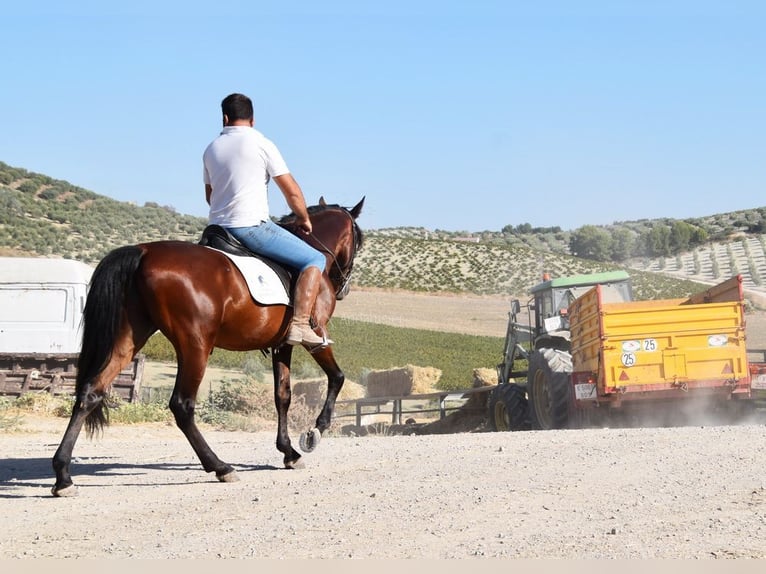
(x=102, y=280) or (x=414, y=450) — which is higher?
(x=102, y=280)

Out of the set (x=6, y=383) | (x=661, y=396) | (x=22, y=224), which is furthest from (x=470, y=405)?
(x=22, y=224)

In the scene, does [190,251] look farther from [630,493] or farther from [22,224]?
[22,224]

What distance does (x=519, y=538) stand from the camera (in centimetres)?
588

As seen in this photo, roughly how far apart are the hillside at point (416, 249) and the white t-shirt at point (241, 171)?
55947mm

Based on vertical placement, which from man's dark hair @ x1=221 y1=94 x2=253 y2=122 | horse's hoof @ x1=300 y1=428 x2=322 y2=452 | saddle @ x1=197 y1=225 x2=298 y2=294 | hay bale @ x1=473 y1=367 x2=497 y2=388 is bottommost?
horse's hoof @ x1=300 y1=428 x2=322 y2=452

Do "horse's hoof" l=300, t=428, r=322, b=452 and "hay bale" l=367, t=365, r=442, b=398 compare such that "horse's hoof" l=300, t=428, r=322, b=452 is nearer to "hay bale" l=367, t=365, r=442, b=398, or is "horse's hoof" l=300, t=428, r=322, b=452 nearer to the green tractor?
the green tractor

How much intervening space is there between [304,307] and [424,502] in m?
2.67

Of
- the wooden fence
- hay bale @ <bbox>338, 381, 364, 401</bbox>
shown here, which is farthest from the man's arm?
hay bale @ <bbox>338, 381, 364, 401</bbox>

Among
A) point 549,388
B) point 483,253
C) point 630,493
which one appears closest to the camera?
point 630,493

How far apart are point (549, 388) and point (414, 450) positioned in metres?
7.21

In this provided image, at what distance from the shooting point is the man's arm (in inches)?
363

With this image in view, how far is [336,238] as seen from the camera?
10.4 meters

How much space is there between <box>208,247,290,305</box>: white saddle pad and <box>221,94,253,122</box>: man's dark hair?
3.93 feet

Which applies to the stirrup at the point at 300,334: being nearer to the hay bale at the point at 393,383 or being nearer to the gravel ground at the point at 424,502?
the gravel ground at the point at 424,502
